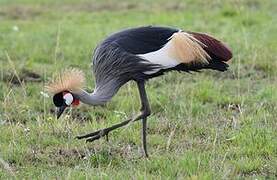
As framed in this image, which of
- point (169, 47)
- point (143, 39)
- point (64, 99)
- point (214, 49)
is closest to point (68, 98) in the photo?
point (64, 99)

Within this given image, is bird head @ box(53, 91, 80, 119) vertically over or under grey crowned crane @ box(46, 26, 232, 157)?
under

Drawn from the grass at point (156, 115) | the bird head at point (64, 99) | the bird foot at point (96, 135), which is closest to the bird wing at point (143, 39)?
the bird head at point (64, 99)

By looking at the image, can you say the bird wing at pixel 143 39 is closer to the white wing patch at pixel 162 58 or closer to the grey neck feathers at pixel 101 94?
the white wing patch at pixel 162 58

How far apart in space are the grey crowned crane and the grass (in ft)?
1.42

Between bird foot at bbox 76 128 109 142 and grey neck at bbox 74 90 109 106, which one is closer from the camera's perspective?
grey neck at bbox 74 90 109 106

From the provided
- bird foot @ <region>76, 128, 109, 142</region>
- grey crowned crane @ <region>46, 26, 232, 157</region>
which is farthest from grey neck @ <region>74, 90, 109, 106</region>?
bird foot @ <region>76, 128, 109, 142</region>

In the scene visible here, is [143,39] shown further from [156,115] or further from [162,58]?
[156,115]

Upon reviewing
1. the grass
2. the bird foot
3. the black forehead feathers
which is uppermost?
the black forehead feathers

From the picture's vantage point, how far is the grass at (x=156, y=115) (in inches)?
193

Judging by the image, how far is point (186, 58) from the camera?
5016 mm

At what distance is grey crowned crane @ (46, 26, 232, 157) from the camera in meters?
4.95

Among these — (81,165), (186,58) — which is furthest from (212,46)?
(81,165)

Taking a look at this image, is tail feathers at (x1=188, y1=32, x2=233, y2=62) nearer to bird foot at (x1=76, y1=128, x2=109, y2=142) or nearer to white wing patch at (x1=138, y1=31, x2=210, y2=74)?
white wing patch at (x1=138, y1=31, x2=210, y2=74)

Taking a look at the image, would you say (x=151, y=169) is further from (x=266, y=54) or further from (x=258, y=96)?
(x=266, y=54)
